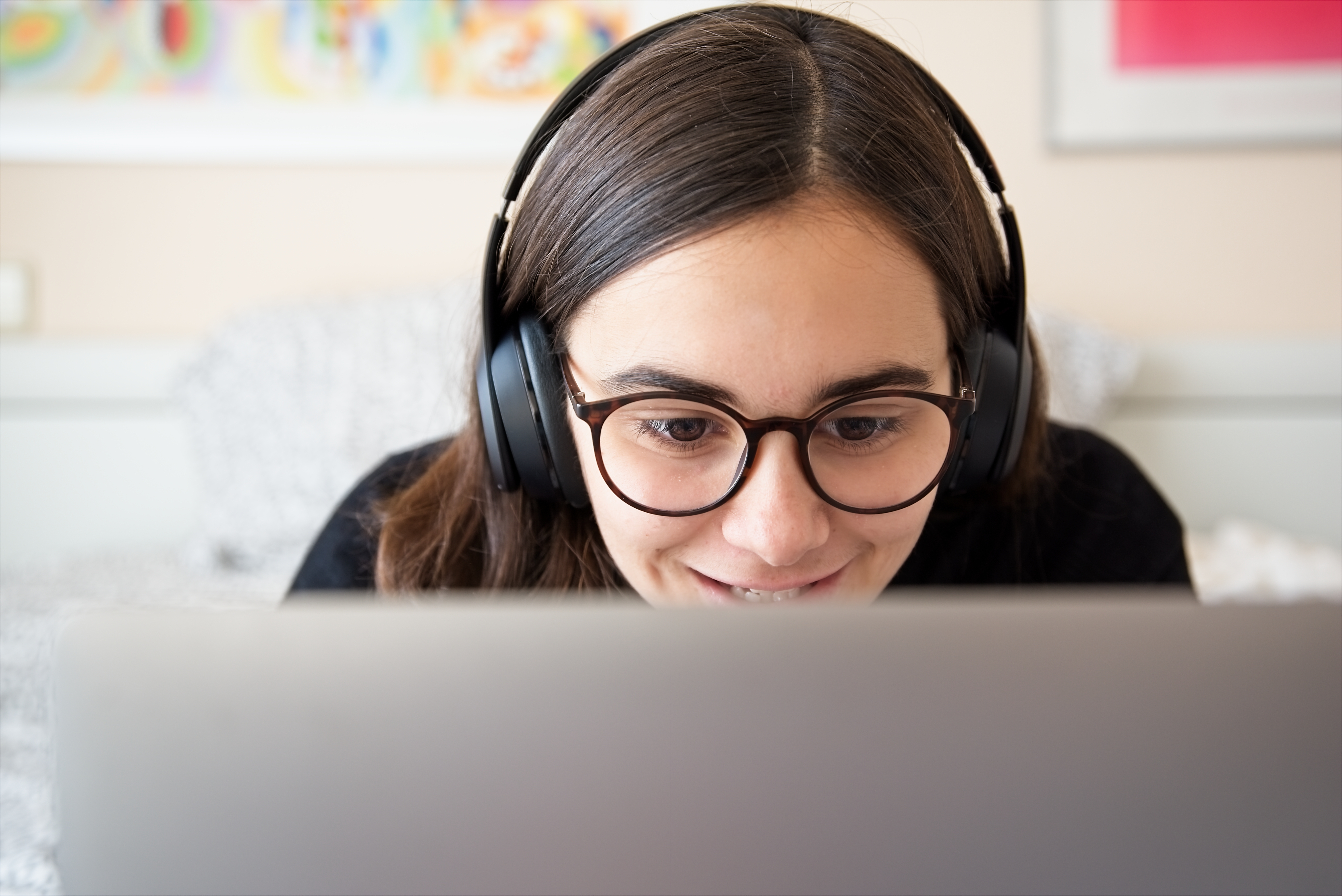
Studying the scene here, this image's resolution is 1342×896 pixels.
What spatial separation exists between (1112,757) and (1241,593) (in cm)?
100

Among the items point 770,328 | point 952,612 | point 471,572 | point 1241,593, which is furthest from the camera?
point 1241,593

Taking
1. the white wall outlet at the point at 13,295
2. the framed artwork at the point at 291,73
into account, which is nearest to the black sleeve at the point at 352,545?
the framed artwork at the point at 291,73

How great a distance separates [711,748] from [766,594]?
396mm

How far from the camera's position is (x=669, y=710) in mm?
297

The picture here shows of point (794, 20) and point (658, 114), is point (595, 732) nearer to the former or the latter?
point (658, 114)

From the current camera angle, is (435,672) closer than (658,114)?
Yes

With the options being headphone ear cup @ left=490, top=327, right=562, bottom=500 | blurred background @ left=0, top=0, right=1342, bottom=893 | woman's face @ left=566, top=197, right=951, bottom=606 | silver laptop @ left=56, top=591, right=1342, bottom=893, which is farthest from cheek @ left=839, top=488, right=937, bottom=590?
blurred background @ left=0, top=0, right=1342, bottom=893

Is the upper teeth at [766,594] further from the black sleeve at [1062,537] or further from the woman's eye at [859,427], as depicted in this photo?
the black sleeve at [1062,537]

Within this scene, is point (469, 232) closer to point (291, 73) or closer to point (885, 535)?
point (291, 73)

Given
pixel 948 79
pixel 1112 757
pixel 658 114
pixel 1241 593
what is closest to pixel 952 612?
pixel 1112 757

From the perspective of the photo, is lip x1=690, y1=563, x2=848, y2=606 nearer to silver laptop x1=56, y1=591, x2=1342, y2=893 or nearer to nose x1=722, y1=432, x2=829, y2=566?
nose x1=722, y1=432, x2=829, y2=566

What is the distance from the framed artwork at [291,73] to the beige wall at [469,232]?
48mm

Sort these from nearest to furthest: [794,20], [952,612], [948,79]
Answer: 1. [952,612]
2. [794,20]
3. [948,79]

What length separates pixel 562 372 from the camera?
2.36ft
